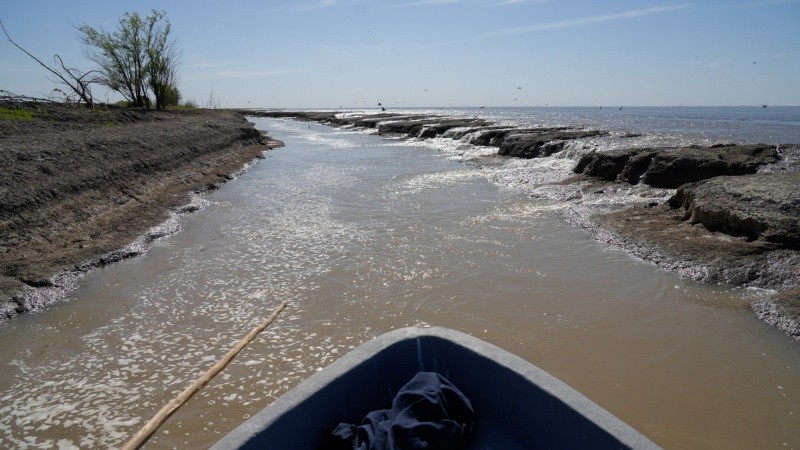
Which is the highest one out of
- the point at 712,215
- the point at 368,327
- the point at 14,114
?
the point at 14,114

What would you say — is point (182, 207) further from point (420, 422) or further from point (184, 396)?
point (420, 422)

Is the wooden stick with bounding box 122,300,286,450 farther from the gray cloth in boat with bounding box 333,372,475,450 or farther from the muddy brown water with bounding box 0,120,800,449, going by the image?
the gray cloth in boat with bounding box 333,372,475,450

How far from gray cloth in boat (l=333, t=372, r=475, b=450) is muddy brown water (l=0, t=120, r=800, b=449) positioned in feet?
4.10

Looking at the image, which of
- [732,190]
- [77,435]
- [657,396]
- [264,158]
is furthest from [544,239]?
[264,158]

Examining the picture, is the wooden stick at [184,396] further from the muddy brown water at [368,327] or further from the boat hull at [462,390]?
the boat hull at [462,390]

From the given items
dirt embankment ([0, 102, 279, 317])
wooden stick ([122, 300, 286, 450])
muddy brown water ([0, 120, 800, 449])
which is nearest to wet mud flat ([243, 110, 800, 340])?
muddy brown water ([0, 120, 800, 449])

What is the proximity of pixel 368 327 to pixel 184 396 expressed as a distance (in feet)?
5.57

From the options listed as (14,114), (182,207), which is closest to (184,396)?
(182,207)

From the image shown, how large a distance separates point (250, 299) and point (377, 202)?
5.13 m

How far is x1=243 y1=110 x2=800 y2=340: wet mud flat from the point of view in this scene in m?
4.95

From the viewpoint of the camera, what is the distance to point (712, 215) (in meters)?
6.14

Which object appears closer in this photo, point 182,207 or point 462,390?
point 462,390

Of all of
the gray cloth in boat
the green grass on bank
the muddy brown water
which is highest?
the green grass on bank

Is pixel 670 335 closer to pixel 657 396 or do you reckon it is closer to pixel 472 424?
pixel 657 396
